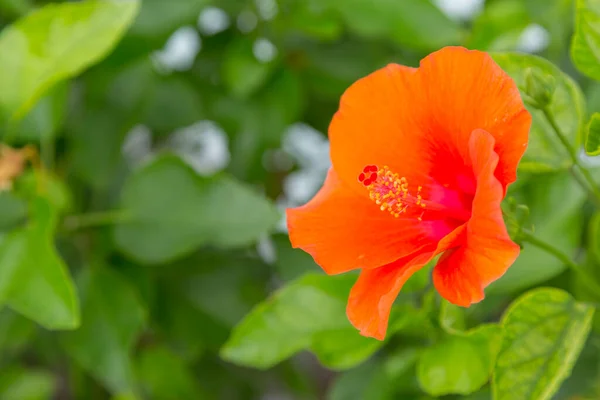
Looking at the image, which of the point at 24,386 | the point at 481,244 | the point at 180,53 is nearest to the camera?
the point at 481,244

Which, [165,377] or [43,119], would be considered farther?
[165,377]

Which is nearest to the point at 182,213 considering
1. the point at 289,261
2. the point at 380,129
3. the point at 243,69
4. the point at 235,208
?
the point at 235,208

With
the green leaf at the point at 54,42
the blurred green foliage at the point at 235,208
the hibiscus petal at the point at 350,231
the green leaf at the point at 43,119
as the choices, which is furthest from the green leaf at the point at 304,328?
the green leaf at the point at 43,119

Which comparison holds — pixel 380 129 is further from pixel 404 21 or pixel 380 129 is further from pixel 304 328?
pixel 404 21

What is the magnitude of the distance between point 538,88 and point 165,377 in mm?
865

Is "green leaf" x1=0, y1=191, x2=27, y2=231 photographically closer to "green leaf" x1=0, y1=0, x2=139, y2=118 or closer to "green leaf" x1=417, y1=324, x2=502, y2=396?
"green leaf" x1=0, y1=0, x2=139, y2=118

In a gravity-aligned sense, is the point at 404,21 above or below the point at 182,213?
above

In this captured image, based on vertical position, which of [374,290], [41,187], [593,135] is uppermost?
[593,135]

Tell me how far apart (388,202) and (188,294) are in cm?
72

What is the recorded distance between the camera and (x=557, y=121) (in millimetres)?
763

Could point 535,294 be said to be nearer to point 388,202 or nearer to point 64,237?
point 388,202

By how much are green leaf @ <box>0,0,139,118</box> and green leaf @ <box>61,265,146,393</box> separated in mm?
313

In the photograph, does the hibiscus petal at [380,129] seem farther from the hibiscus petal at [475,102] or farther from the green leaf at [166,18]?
the green leaf at [166,18]

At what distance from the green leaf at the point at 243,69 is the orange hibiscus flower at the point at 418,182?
0.60 meters
